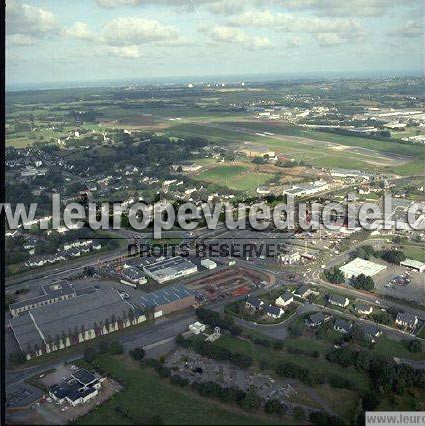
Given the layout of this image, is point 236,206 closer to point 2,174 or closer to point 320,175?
point 320,175

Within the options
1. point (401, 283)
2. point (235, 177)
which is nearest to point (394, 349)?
point (401, 283)

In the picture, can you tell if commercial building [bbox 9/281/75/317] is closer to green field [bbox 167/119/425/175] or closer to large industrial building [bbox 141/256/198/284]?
large industrial building [bbox 141/256/198/284]

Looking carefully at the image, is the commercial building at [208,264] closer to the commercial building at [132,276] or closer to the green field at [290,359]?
the commercial building at [132,276]

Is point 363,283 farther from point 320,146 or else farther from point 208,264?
point 320,146

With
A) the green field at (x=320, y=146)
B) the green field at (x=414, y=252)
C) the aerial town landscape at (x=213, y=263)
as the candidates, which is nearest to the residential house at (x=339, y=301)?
the aerial town landscape at (x=213, y=263)

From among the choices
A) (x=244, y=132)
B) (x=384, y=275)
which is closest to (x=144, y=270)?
(x=384, y=275)

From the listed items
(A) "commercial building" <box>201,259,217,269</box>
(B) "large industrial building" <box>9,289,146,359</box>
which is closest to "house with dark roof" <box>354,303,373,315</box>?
(A) "commercial building" <box>201,259,217,269</box>
